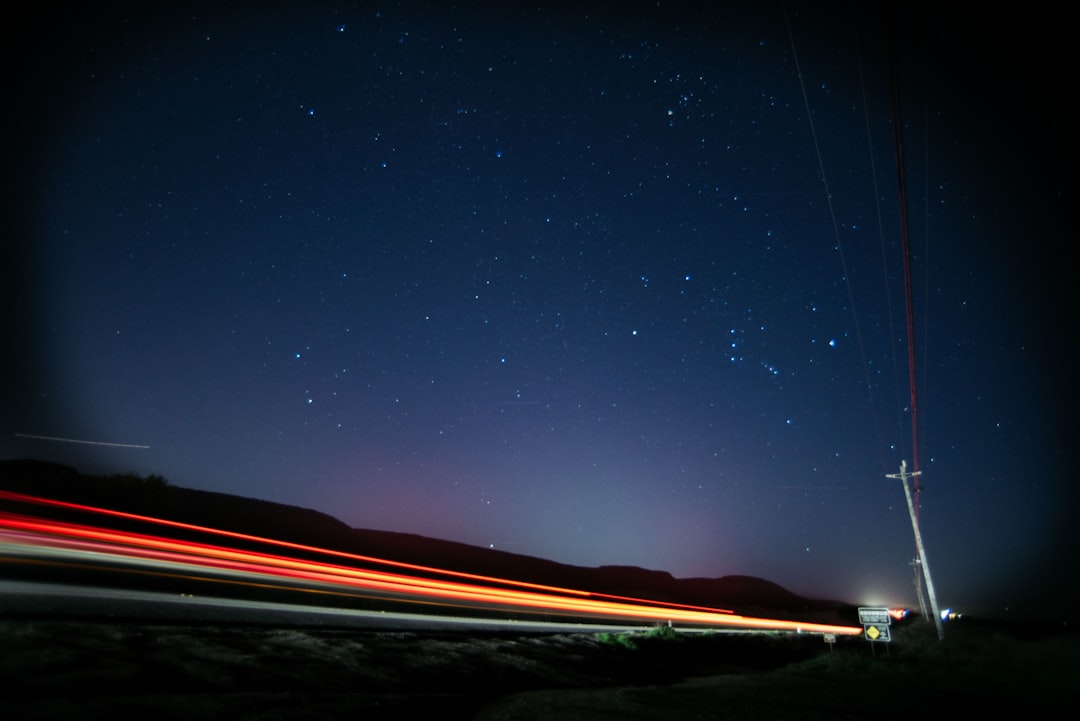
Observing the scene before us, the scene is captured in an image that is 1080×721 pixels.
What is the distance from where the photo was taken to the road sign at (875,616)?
44.7 ft

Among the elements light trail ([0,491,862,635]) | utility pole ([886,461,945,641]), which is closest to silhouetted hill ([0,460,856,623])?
light trail ([0,491,862,635])

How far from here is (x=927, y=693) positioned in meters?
9.11

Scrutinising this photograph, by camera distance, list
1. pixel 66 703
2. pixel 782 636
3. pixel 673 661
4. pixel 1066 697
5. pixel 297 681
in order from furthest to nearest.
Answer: pixel 782 636 → pixel 673 661 → pixel 1066 697 → pixel 297 681 → pixel 66 703

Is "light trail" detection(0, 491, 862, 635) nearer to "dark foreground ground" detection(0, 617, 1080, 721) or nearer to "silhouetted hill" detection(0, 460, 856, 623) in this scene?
"dark foreground ground" detection(0, 617, 1080, 721)

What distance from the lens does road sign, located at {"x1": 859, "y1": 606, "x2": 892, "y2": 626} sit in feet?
44.7

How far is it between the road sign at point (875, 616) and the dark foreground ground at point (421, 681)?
108 cm

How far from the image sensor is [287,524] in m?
52.5

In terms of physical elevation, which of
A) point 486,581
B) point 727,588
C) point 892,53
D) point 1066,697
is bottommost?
point 727,588

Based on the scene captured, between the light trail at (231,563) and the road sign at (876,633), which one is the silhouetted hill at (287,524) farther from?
the road sign at (876,633)

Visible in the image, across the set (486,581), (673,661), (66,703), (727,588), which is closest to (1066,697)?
(673,661)

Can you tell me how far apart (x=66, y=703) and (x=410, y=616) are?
8382mm

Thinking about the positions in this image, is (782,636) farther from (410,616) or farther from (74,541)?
(74,541)

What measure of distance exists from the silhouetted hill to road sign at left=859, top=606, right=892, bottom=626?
30347 millimetres

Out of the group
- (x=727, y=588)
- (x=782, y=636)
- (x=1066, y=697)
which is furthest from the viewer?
(x=727, y=588)
